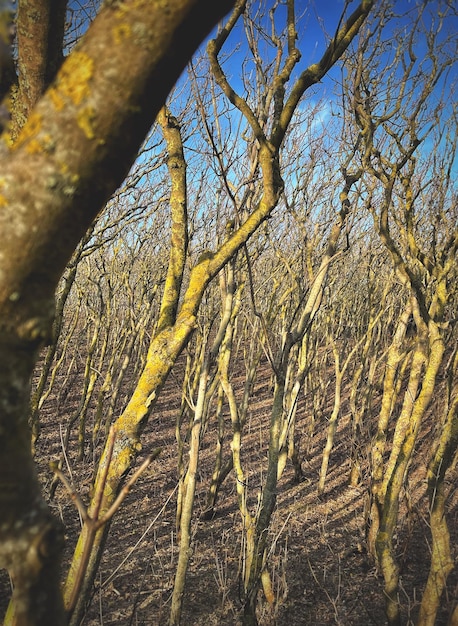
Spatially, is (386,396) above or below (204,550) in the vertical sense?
above

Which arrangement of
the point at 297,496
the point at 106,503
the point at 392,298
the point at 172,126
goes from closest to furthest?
the point at 106,503, the point at 172,126, the point at 297,496, the point at 392,298

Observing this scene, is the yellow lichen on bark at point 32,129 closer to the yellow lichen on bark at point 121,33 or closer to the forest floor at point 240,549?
the yellow lichen on bark at point 121,33

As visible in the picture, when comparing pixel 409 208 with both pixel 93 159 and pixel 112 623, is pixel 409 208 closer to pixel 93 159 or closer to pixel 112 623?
pixel 93 159

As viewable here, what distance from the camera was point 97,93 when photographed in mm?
623

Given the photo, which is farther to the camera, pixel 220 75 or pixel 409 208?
pixel 409 208

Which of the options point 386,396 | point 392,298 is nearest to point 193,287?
point 386,396

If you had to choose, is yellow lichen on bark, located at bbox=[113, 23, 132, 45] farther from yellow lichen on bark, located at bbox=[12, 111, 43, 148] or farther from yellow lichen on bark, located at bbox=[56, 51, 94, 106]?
yellow lichen on bark, located at bbox=[12, 111, 43, 148]

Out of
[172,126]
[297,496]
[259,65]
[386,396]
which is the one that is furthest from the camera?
[297,496]

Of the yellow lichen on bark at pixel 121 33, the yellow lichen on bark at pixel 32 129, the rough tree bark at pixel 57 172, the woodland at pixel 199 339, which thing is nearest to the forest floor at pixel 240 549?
the woodland at pixel 199 339

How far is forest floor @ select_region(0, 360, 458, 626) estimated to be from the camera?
140 inches

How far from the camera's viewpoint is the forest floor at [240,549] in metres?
3.55

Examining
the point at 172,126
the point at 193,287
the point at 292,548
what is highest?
the point at 172,126

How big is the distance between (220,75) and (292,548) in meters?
4.75

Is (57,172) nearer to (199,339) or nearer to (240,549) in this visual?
(240,549)
